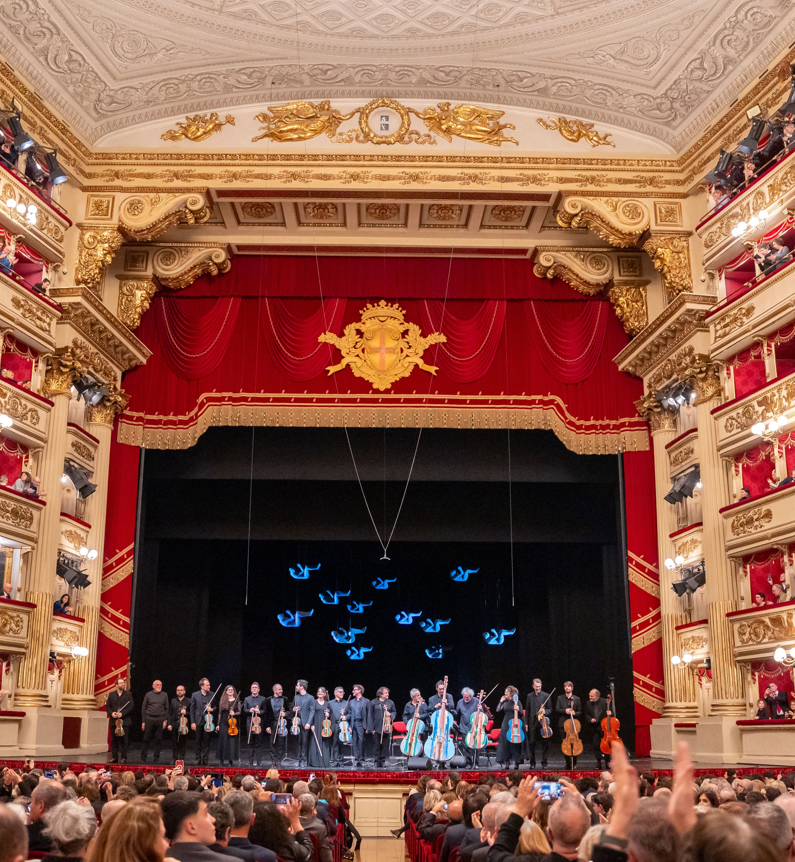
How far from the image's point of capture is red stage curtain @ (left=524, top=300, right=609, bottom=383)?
14.6m

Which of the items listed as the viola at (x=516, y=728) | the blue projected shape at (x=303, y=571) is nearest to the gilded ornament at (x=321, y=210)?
the blue projected shape at (x=303, y=571)

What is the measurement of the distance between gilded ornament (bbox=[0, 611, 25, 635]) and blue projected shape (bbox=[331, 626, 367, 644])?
22.9 ft

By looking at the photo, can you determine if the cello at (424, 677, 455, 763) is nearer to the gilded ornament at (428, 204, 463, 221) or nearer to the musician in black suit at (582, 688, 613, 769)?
the musician in black suit at (582, 688, 613, 769)

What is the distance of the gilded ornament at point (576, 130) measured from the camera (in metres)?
14.0

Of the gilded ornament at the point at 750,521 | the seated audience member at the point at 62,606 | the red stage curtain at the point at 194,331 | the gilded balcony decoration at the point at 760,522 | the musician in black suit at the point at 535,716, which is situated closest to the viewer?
the gilded balcony decoration at the point at 760,522

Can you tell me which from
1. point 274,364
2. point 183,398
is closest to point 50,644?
point 183,398

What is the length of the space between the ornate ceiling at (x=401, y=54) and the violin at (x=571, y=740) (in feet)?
28.1

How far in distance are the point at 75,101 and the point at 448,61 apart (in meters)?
5.34

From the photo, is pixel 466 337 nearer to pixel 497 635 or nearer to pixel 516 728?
pixel 497 635

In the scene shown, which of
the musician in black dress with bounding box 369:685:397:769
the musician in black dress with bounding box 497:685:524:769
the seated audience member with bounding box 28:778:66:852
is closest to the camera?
the seated audience member with bounding box 28:778:66:852

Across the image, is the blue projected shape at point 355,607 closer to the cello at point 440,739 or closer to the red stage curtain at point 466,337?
the cello at point 440,739

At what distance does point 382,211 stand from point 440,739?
26.3ft

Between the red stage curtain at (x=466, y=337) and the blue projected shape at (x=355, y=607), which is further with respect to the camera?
the blue projected shape at (x=355, y=607)

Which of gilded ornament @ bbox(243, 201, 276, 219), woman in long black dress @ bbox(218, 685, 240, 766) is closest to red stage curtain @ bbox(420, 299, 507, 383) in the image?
gilded ornament @ bbox(243, 201, 276, 219)
